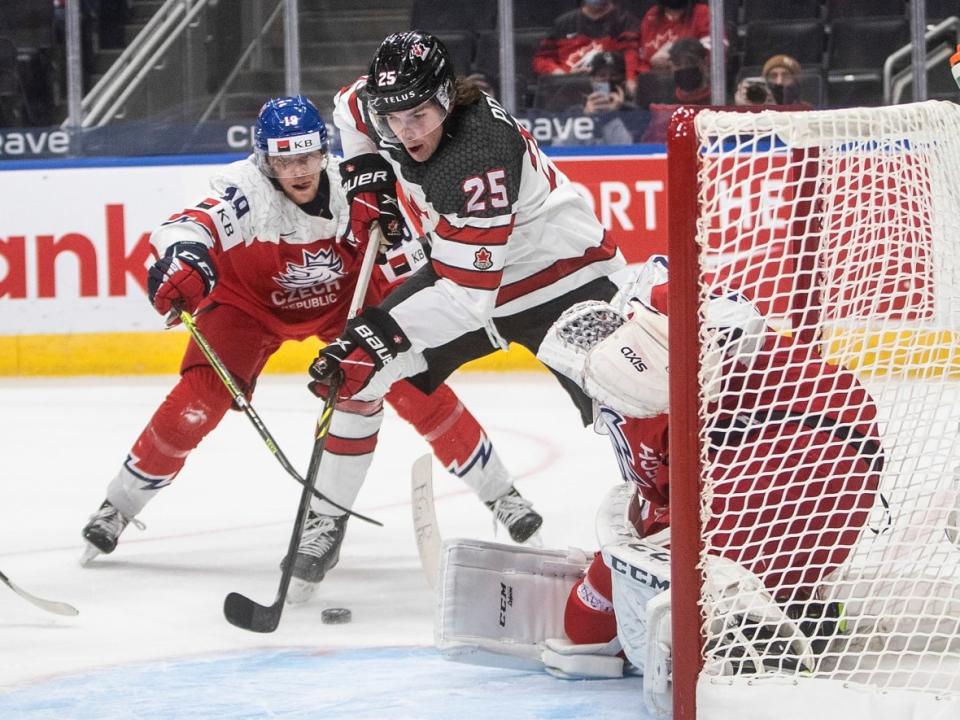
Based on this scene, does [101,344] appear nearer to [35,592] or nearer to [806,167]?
[35,592]

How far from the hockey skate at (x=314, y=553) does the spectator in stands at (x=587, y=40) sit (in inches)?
121

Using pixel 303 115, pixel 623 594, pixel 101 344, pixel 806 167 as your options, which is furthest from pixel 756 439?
pixel 101 344

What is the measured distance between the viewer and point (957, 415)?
6.46 feet

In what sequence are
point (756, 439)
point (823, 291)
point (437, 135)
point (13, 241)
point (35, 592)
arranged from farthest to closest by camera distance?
point (13, 241) → point (35, 592) → point (437, 135) → point (823, 291) → point (756, 439)

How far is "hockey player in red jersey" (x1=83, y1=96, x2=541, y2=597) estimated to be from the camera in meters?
→ 2.85

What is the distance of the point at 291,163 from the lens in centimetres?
289

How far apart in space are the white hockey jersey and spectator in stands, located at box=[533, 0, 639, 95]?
110 inches

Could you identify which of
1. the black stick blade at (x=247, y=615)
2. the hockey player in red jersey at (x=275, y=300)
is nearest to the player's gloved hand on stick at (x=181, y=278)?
the hockey player in red jersey at (x=275, y=300)

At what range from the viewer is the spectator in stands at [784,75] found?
543 centimetres

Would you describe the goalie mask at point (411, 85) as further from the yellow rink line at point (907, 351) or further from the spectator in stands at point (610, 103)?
the spectator in stands at point (610, 103)

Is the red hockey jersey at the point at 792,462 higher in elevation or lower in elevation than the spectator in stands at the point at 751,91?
lower

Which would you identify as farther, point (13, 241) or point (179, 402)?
point (13, 241)

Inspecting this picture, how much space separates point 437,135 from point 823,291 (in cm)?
80

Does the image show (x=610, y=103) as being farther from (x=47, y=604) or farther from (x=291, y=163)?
(x=47, y=604)
